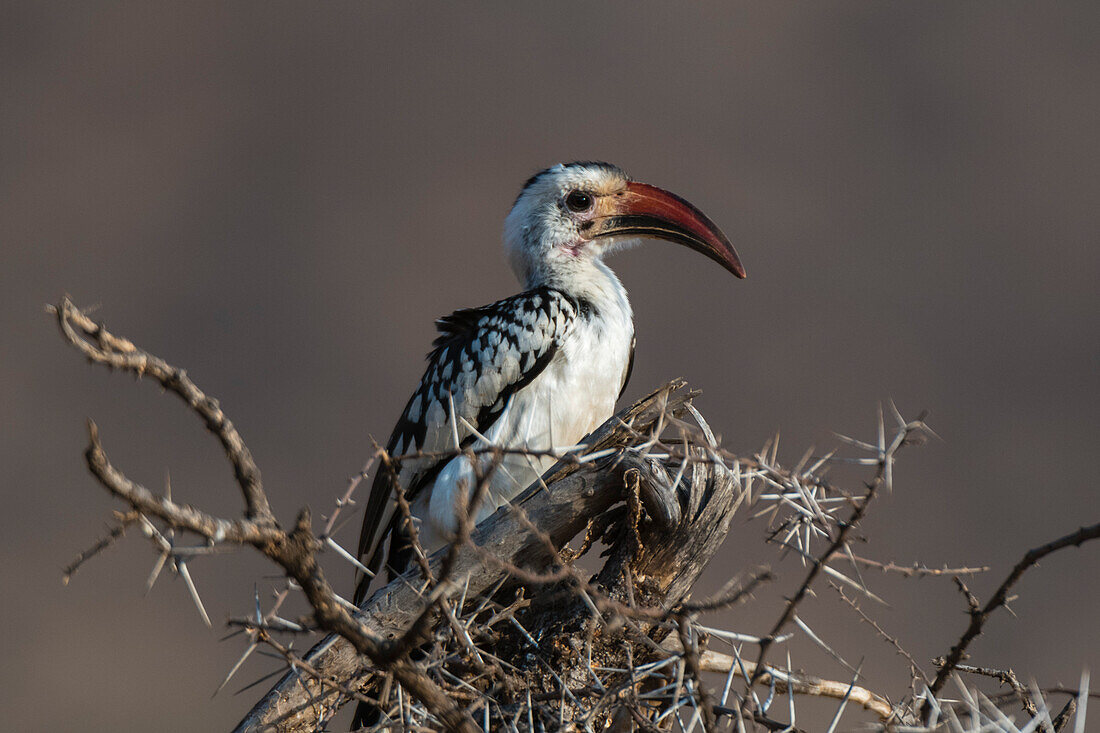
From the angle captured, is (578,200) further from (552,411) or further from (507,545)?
(507,545)

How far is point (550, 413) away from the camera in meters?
2.62

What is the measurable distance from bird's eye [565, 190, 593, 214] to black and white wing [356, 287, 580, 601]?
36 centimetres

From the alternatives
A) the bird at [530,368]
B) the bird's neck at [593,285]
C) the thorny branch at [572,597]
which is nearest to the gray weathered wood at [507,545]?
the thorny branch at [572,597]

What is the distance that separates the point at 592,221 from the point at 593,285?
0.93 feet

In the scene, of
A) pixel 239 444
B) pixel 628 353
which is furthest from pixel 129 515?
pixel 628 353

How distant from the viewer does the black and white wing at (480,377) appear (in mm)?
2588

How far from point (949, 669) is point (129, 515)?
106 cm

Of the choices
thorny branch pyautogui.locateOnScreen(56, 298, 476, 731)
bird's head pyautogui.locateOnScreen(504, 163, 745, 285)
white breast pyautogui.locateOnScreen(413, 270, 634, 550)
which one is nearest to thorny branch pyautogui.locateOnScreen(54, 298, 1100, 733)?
thorny branch pyautogui.locateOnScreen(56, 298, 476, 731)

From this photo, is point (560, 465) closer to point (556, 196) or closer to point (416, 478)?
point (416, 478)

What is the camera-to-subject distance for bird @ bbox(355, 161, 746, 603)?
258 centimetres

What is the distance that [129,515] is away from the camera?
0.88m

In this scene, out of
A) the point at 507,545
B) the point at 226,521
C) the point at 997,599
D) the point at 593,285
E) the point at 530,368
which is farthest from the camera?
the point at 593,285

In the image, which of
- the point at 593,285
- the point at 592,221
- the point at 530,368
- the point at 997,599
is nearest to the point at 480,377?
the point at 530,368

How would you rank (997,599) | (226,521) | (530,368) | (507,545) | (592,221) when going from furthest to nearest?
(592,221), (530,368), (507,545), (997,599), (226,521)
